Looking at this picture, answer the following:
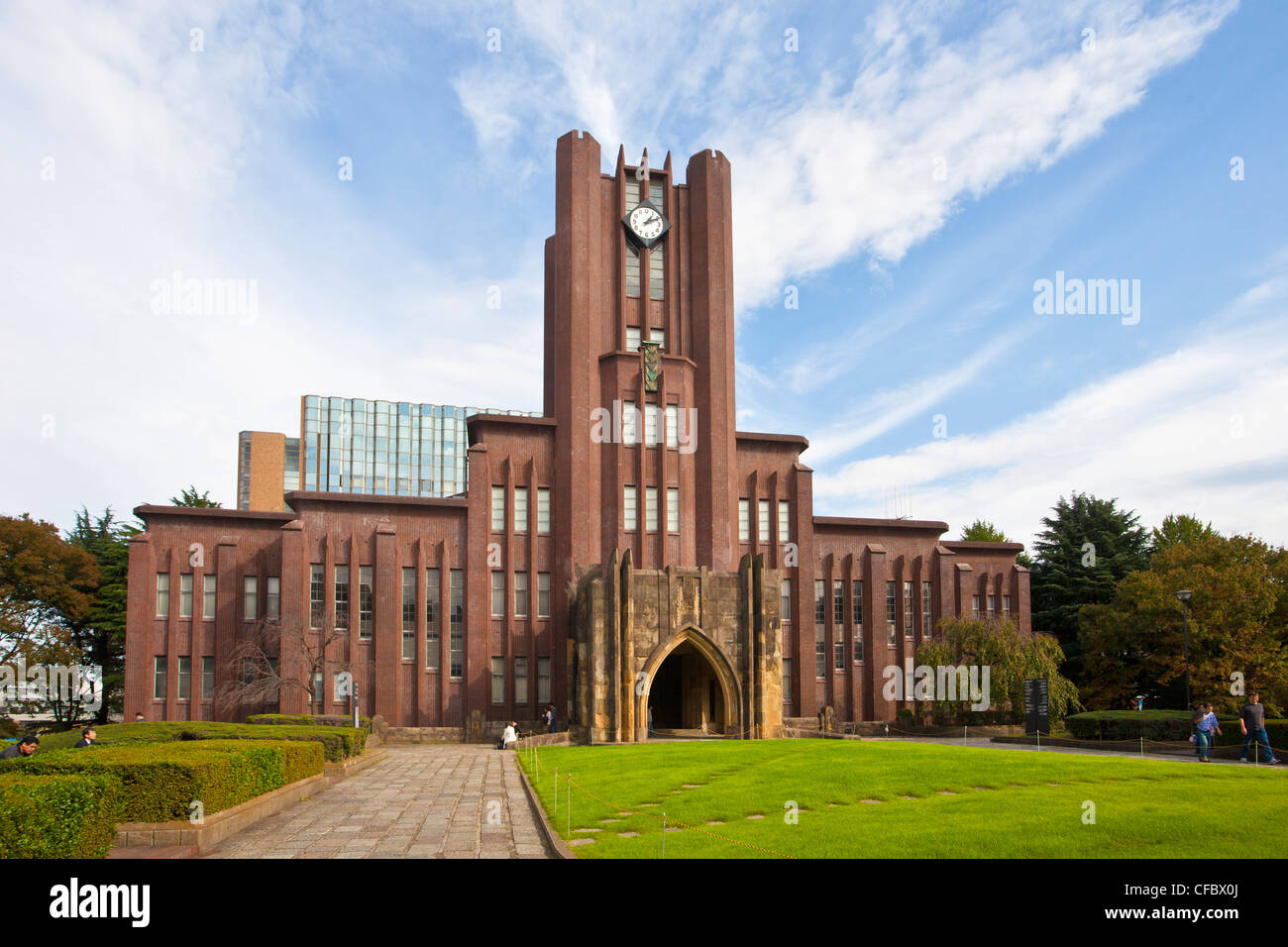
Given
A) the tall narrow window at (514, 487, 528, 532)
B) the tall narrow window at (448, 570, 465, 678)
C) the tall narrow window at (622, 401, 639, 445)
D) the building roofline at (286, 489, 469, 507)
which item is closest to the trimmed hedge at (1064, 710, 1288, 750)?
the tall narrow window at (622, 401, 639, 445)

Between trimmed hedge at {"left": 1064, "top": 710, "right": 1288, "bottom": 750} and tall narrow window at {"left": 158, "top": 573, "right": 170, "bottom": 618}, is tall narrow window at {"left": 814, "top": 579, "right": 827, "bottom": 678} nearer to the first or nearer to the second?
trimmed hedge at {"left": 1064, "top": 710, "right": 1288, "bottom": 750}

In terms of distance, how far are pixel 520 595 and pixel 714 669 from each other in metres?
11.1

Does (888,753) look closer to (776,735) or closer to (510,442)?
(776,735)

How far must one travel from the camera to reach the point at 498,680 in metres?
48.4

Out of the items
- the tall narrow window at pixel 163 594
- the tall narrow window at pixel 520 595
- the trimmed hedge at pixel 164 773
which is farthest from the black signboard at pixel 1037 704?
the tall narrow window at pixel 163 594

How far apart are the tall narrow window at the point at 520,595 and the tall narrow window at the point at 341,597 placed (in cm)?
816

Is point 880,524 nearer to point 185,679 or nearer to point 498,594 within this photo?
point 498,594

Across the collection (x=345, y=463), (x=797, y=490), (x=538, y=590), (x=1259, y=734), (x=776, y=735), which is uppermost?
(x=345, y=463)

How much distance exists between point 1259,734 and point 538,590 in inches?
1286

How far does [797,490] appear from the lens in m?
54.1

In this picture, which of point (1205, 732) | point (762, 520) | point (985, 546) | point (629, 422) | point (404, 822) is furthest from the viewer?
point (985, 546)

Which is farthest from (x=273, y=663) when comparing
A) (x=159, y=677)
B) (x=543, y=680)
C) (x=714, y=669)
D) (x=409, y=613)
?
(x=714, y=669)

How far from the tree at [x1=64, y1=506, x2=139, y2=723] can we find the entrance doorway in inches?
1150
